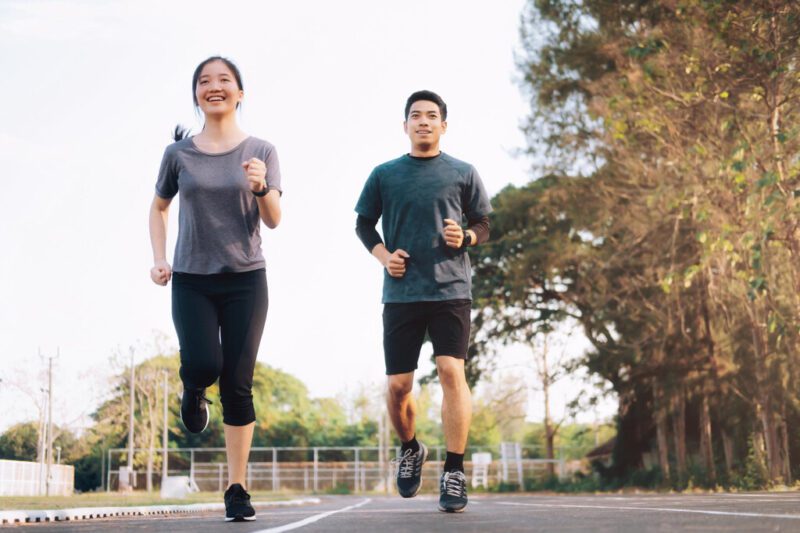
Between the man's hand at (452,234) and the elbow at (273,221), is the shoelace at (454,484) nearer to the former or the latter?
the man's hand at (452,234)

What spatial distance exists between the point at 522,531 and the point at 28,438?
18.5 m

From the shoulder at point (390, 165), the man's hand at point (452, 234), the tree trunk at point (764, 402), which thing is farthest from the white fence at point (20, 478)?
the man's hand at point (452, 234)

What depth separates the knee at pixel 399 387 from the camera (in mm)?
6449

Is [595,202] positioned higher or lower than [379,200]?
higher

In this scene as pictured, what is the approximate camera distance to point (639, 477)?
97.5ft

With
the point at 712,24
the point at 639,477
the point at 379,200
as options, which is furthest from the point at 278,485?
the point at 379,200

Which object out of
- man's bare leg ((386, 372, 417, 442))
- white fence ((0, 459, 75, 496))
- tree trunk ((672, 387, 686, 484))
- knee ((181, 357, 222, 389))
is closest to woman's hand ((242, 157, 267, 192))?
knee ((181, 357, 222, 389))

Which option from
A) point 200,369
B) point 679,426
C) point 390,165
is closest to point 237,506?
point 200,369

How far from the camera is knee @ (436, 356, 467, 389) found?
6156 mm

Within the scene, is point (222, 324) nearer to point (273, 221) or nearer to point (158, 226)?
point (273, 221)

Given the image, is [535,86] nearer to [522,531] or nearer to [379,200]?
[379,200]

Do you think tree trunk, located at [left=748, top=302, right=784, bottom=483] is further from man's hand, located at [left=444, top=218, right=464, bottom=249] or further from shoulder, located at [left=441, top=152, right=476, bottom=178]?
man's hand, located at [left=444, top=218, right=464, bottom=249]

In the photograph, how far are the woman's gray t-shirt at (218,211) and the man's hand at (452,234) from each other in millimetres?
1053

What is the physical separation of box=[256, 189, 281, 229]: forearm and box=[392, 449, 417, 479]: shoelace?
1843 millimetres
